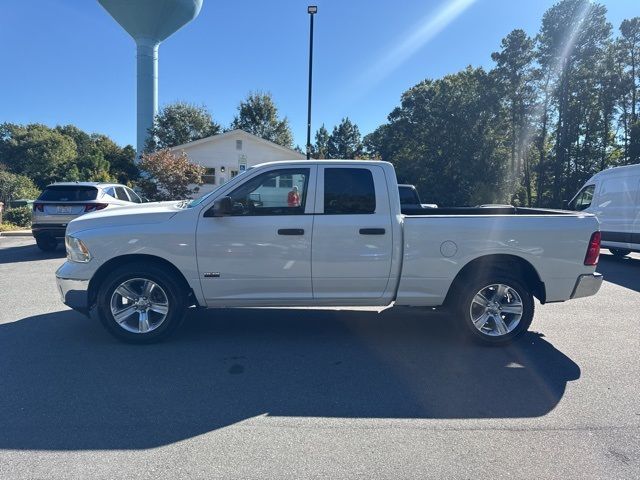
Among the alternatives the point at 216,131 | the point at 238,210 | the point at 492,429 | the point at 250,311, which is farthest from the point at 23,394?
the point at 216,131

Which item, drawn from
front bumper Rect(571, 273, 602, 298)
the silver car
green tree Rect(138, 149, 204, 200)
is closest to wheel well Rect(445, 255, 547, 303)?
front bumper Rect(571, 273, 602, 298)

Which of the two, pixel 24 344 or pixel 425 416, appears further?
pixel 24 344

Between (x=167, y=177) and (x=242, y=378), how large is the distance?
47.5ft

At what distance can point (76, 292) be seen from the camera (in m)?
4.50

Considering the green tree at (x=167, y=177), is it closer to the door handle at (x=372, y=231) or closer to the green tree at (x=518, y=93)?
the door handle at (x=372, y=231)

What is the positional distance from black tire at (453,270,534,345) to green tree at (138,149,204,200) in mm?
14476

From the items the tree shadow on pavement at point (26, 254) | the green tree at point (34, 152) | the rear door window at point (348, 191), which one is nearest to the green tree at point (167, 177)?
the tree shadow on pavement at point (26, 254)

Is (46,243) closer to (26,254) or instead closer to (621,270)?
(26,254)

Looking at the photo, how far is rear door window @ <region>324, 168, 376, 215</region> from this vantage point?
4.63 metres

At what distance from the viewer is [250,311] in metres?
6.02

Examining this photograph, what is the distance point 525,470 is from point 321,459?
130cm

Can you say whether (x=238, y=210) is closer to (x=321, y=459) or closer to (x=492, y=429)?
(x=321, y=459)

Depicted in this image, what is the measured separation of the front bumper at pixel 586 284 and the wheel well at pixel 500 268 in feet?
1.12

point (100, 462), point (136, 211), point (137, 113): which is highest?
point (137, 113)
